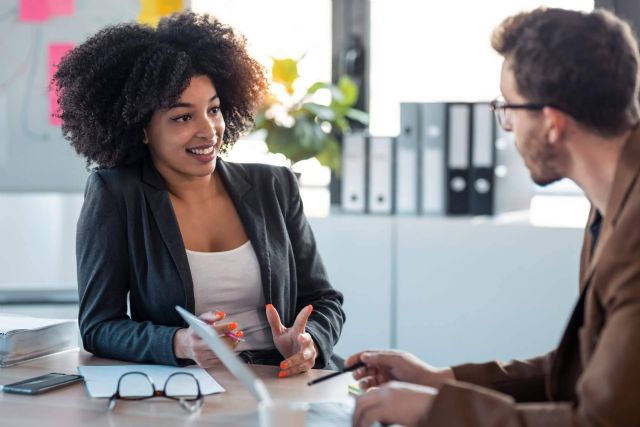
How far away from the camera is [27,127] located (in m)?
3.24

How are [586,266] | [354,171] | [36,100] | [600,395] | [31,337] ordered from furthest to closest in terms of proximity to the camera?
[354,171], [36,100], [31,337], [586,266], [600,395]

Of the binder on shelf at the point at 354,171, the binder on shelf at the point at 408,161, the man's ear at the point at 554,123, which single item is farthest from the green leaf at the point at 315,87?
the man's ear at the point at 554,123

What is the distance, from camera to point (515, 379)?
5.33 feet

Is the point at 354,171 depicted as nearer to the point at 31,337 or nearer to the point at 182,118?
the point at 182,118

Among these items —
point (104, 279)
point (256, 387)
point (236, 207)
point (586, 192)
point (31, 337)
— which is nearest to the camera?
point (256, 387)

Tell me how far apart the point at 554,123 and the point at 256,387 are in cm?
61

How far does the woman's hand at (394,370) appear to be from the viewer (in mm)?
1623

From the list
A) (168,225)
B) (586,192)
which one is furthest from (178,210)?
(586,192)

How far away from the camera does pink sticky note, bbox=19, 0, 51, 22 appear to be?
325 centimetres

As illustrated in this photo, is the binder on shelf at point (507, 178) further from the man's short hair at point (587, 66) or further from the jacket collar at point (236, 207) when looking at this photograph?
the man's short hair at point (587, 66)

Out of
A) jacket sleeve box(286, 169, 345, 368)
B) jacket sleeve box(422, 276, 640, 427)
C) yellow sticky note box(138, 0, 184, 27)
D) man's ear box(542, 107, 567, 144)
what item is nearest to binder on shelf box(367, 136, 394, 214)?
yellow sticky note box(138, 0, 184, 27)

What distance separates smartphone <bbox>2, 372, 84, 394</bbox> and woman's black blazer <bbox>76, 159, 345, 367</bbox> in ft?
0.59

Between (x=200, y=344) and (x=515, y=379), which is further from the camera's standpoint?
(x=200, y=344)

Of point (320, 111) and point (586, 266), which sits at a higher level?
point (320, 111)
